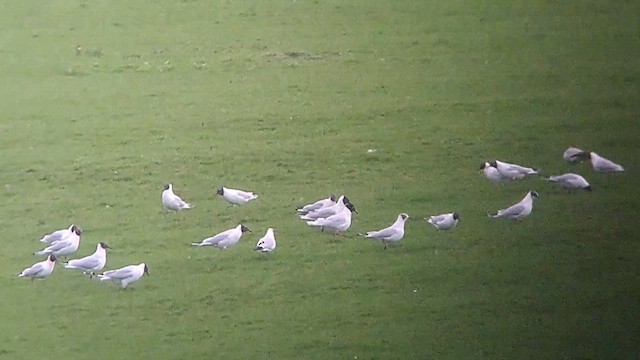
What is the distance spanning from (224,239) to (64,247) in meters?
0.56

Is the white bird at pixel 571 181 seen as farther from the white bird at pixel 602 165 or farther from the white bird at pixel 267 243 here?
the white bird at pixel 267 243

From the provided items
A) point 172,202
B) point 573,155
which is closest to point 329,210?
point 172,202

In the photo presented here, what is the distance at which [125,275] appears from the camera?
10.1 ft

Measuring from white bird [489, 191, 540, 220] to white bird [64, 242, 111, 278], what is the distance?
1.47 meters

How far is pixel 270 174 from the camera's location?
3.39m

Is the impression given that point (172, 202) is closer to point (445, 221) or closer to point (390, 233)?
point (390, 233)

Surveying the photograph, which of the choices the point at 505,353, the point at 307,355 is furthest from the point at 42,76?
the point at 505,353

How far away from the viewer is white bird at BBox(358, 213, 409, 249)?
326 cm

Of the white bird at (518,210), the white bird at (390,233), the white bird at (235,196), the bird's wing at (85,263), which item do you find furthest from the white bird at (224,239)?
the white bird at (518,210)

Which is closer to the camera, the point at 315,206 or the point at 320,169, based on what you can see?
the point at 315,206

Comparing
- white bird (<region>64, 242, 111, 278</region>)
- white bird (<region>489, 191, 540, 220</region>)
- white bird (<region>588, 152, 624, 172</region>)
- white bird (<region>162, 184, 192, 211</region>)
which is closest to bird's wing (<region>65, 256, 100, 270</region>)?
white bird (<region>64, 242, 111, 278</region>)

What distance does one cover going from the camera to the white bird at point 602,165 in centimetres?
353

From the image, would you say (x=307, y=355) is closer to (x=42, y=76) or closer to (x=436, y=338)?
(x=436, y=338)

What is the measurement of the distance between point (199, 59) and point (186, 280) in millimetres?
934
